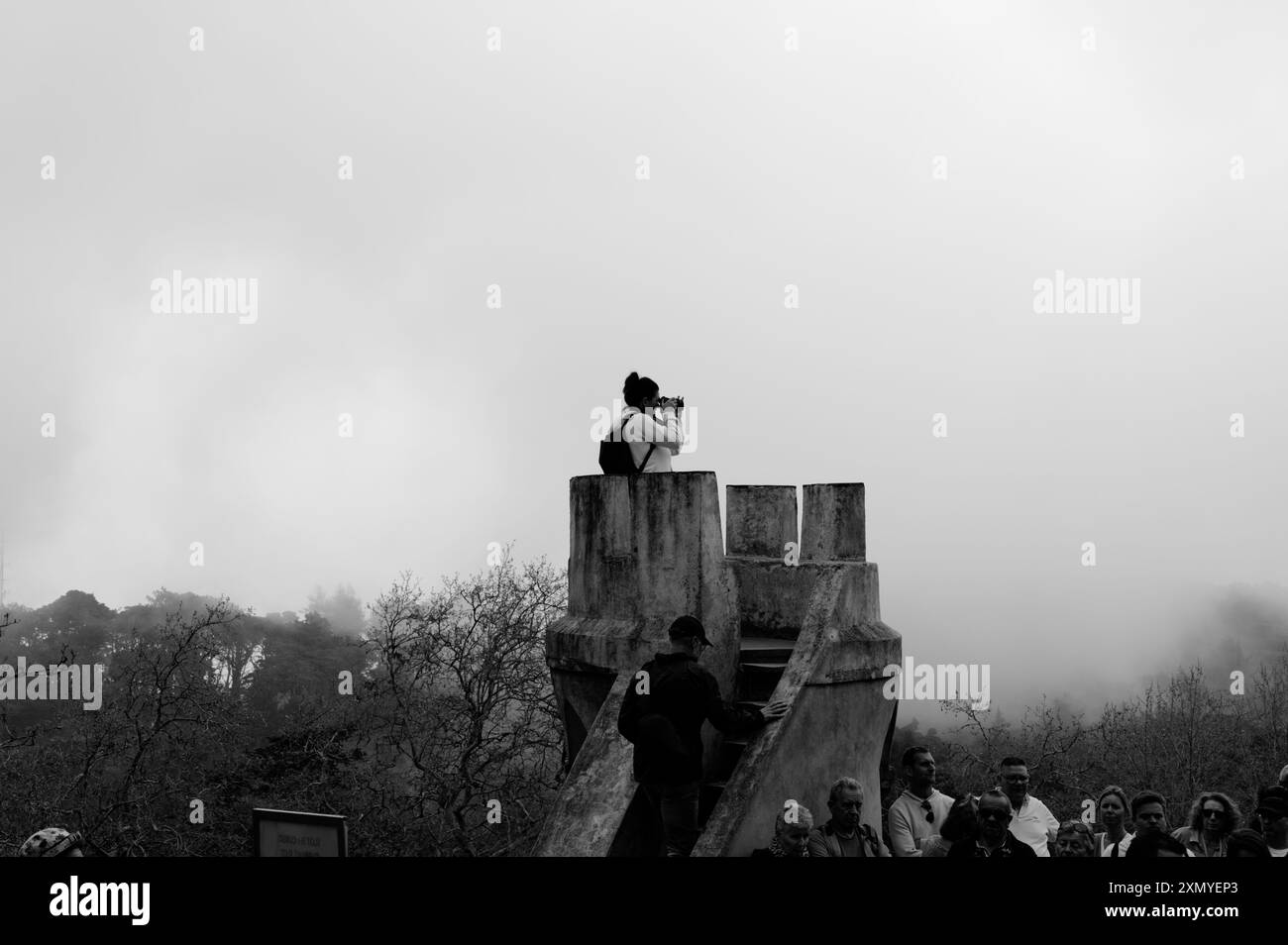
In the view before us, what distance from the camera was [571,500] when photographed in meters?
7.90

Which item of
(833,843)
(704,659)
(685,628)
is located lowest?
(833,843)

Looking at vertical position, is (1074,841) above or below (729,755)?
below

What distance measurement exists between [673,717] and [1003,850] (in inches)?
69.1

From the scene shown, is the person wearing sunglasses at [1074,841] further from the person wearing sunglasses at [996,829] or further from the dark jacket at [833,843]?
the dark jacket at [833,843]

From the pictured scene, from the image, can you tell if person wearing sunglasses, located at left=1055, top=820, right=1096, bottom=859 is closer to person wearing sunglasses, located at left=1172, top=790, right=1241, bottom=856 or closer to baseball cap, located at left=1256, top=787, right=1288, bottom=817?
person wearing sunglasses, located at left=1172, top=790, right=1241, bottom=856

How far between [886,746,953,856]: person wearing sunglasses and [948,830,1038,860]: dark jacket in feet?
2.01

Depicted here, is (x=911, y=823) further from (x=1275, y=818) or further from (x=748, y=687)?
(x=1275, y=818)

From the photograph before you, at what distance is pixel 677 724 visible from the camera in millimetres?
6445

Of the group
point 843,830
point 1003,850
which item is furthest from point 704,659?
point 1003,850

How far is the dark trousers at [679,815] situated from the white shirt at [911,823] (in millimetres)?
1105
